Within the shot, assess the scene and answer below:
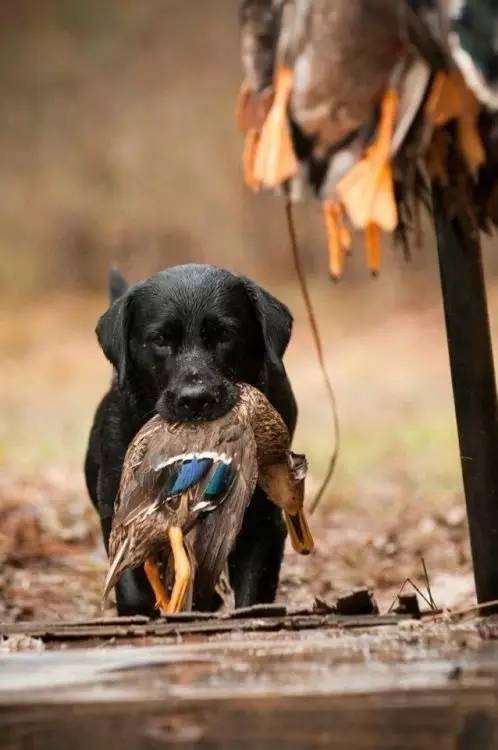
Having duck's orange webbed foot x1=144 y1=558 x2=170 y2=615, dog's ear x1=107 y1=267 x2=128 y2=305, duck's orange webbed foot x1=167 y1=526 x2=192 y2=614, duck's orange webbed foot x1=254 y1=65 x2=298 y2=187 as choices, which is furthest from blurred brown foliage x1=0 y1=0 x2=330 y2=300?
duck's orange webbed foot x1=254 y1=65 x2=298 y2=187

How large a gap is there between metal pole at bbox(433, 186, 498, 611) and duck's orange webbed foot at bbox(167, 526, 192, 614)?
2.41ft

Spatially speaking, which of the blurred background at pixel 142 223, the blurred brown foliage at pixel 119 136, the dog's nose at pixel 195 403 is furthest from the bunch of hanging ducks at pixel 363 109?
the blurred brown foliage at pixel 119 136

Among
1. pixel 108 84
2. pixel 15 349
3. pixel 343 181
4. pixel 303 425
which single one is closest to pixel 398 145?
pixel 343 181

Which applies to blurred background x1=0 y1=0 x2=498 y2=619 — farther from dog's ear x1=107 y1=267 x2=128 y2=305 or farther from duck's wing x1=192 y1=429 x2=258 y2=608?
A: duck's wing x1=192 y1=429 x2=258 y2=608

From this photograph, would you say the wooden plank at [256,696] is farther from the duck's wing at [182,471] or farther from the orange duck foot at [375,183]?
the orange duck foot at [375,183]

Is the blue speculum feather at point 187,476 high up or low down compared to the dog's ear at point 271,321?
down

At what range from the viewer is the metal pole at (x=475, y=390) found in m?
3.88

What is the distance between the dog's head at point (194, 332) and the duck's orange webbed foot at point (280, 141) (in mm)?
1207

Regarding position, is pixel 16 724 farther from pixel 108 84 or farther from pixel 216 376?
pixel 108 84

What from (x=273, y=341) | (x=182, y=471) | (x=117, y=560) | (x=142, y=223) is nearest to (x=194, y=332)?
(x=273, y=341)

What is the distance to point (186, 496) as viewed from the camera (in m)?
3.89

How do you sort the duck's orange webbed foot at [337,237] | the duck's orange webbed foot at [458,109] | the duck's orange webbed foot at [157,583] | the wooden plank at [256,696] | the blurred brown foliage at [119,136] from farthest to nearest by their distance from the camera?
the blurred brown foliage at [119,136] < the duck's orange webbed foot at [157,583] < the duck's orange webbed foot at [337,237] < the duck's orange webbed foot at [458,109] < the wooden plank at [256,696]

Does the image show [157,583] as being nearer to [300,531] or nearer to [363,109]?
[300,531]

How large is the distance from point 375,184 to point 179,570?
3.72 ft
